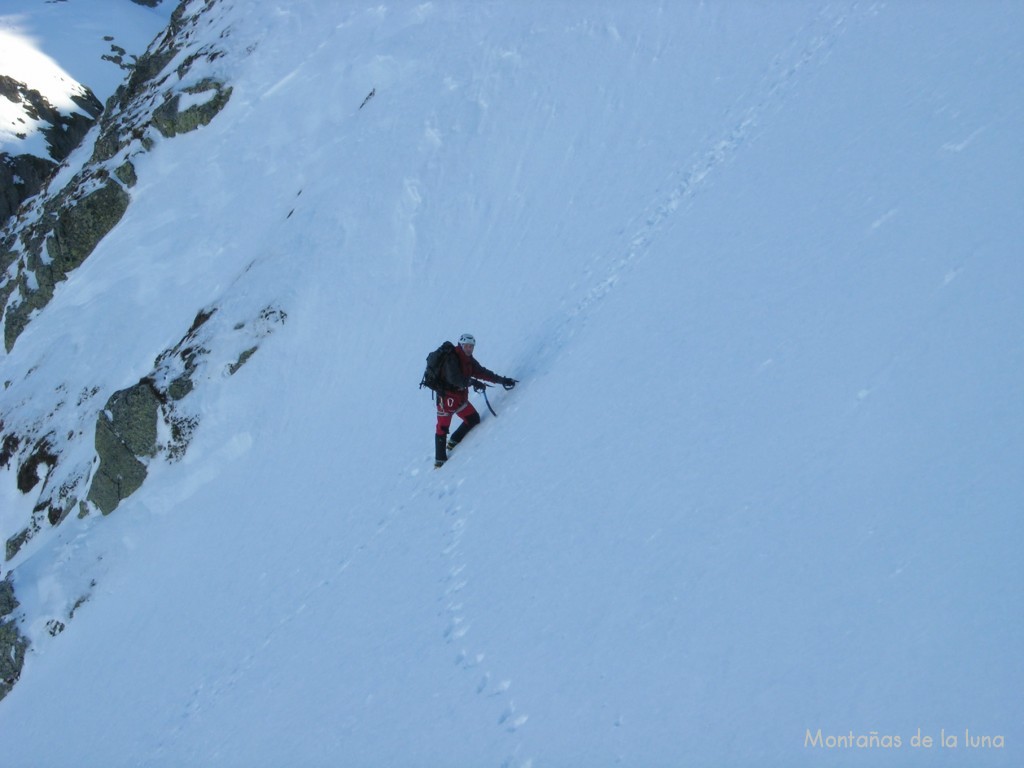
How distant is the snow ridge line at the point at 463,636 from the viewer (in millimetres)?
5914

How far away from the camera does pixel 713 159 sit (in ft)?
37.3

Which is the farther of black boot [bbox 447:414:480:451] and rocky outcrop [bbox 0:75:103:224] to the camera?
rocky outcrop [bbox 0:75:103:224]

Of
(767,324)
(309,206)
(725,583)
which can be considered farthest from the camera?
(309,206)

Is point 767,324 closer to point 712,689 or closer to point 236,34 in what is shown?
point 712,689

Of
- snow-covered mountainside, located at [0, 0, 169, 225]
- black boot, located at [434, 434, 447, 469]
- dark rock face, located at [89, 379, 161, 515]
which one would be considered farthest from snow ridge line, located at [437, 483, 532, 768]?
snow-covered mountainside, located at [0, 0, 169, 225]

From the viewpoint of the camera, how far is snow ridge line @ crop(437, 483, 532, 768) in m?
5.91

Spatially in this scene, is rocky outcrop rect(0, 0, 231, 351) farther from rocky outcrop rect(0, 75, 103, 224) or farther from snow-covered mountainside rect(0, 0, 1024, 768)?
rocky outcrop rect(0, 75, 103, 224)

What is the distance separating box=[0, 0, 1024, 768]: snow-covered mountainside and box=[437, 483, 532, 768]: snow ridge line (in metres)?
0.04

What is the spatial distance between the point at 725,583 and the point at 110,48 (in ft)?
282

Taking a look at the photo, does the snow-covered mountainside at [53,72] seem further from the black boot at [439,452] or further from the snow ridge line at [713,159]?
the snow ridge line at [713,159]

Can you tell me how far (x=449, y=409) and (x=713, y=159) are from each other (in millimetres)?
5623

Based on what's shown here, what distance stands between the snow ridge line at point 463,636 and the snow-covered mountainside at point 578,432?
1.7 inches

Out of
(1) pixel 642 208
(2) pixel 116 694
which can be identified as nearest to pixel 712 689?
(1) pixel 642 208

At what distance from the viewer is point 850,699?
4.45 metres
